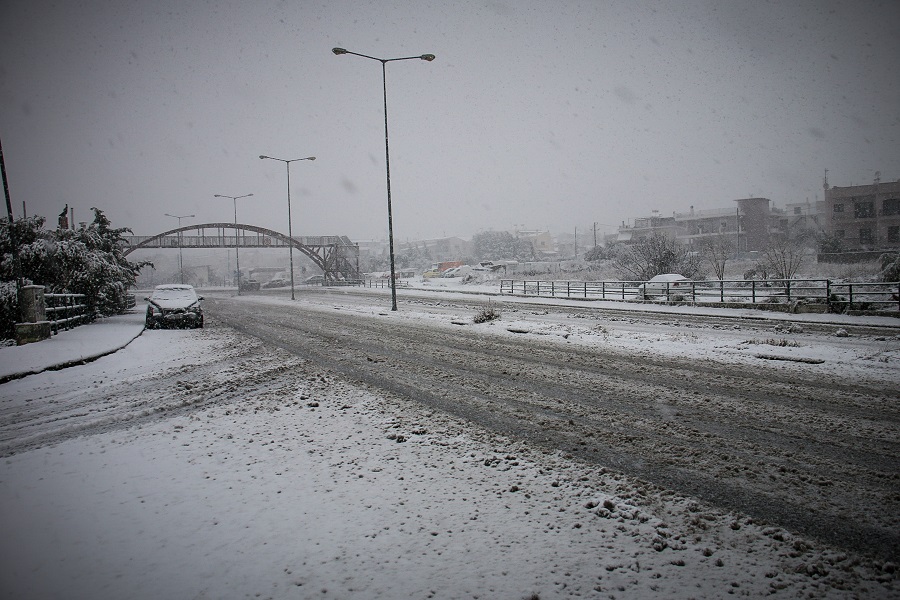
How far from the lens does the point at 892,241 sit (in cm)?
5128

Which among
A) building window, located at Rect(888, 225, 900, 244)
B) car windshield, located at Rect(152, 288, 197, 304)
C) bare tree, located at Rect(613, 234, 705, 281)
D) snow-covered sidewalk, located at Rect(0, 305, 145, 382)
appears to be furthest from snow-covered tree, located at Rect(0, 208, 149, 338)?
building window, located at Rect(888, 225, 900, 244)

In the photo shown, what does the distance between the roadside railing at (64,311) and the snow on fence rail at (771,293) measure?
84.9ft

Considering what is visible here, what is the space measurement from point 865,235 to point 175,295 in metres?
67.2

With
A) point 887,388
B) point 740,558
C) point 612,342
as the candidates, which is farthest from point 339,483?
point 612,342

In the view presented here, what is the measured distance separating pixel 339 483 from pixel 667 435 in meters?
3.64

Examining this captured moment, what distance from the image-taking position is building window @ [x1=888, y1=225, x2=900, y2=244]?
5086 cm

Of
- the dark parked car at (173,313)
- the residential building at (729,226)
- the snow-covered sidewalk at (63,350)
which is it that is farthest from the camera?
the residential building at (729,226)

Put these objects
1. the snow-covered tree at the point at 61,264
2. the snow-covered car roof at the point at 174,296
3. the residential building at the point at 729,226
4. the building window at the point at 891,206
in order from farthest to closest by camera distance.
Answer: the residential building at the point at 729,226, the building window at the point at 891,206, the snow-covered car roof at the point at 174,296, the snow-covered tree at the point at 61,264

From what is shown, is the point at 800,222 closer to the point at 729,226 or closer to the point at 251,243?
the point at 729,226

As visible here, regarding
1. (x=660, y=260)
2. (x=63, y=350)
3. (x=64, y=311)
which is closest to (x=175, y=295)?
(x=64, y=311)

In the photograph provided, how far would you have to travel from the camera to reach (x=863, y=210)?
174ft

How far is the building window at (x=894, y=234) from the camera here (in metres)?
50.9

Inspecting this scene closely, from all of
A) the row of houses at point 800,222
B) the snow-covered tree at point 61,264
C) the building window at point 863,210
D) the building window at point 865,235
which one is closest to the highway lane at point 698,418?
the snow-covered tree at point 61,264

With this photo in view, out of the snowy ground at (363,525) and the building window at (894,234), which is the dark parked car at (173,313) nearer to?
the snowy ground at (363,525)
